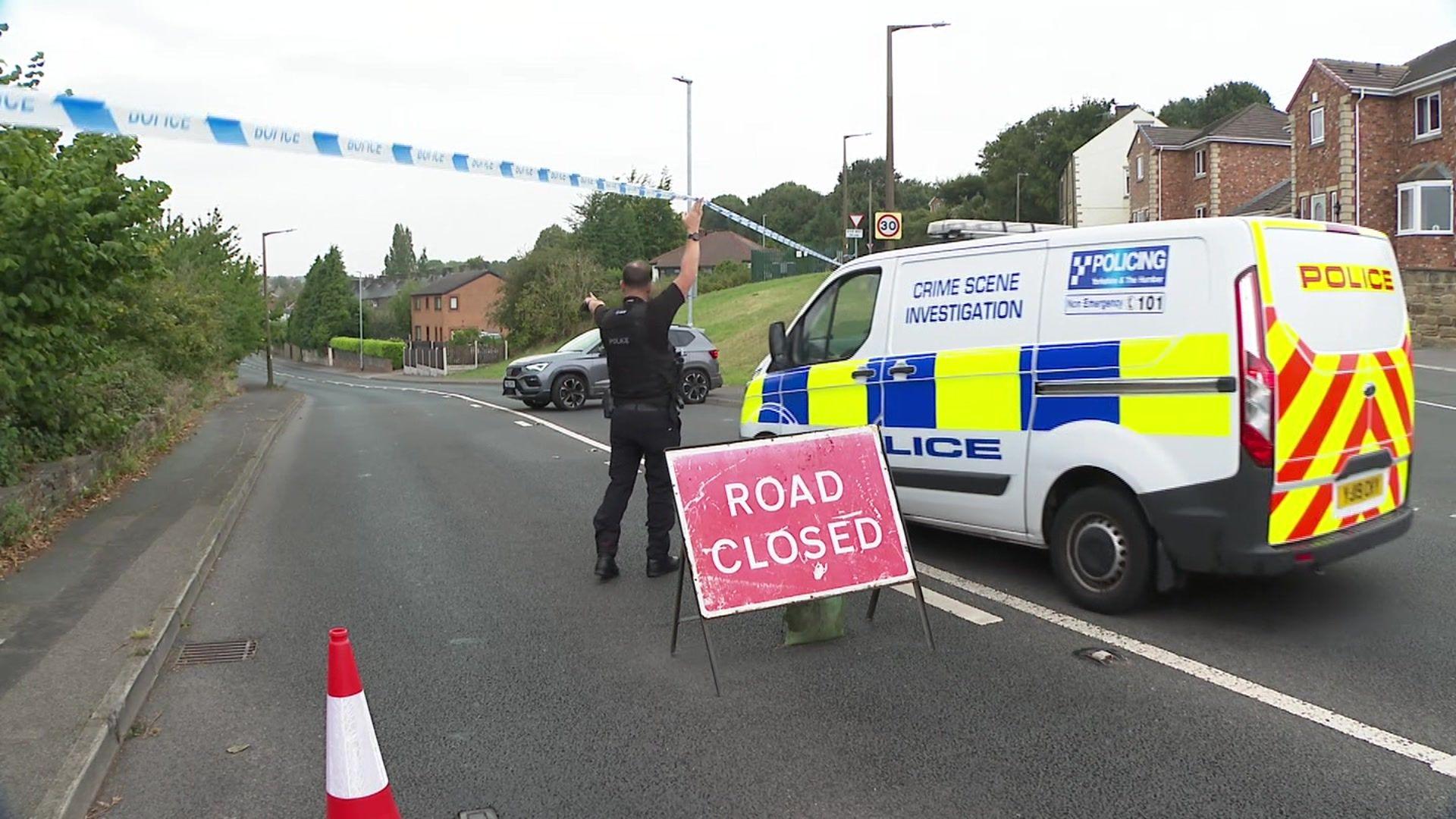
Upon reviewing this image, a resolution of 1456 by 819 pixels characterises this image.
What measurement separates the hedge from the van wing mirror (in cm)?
7652

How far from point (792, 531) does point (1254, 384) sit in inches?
84.7

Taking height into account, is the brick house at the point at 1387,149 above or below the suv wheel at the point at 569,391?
above

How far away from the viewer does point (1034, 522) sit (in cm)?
619

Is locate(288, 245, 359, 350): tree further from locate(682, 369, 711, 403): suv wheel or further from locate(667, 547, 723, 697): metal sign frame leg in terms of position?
locate(667, 547, 723, 697): metal sign frame leg

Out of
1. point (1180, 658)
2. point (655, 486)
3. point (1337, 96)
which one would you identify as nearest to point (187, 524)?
point (655, 486)

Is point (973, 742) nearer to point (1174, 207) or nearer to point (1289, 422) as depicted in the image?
point (1289, 422)

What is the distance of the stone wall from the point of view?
85.8 ft

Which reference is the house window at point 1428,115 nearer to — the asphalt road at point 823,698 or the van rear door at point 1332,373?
the asphalt road at point 823,698

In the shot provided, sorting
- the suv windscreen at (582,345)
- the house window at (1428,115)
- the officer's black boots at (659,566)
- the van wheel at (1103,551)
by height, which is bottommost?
the officer's black boots at (659,566)

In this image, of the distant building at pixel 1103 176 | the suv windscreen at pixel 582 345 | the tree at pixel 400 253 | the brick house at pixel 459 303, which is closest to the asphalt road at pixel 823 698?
the suv windscreen at pixel 582 345

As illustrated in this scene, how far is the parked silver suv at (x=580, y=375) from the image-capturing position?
21484mm

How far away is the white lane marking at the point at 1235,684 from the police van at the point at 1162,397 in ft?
0.85

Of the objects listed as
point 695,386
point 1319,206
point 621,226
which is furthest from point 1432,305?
point 621,226

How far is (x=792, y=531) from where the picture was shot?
5.29 metres
